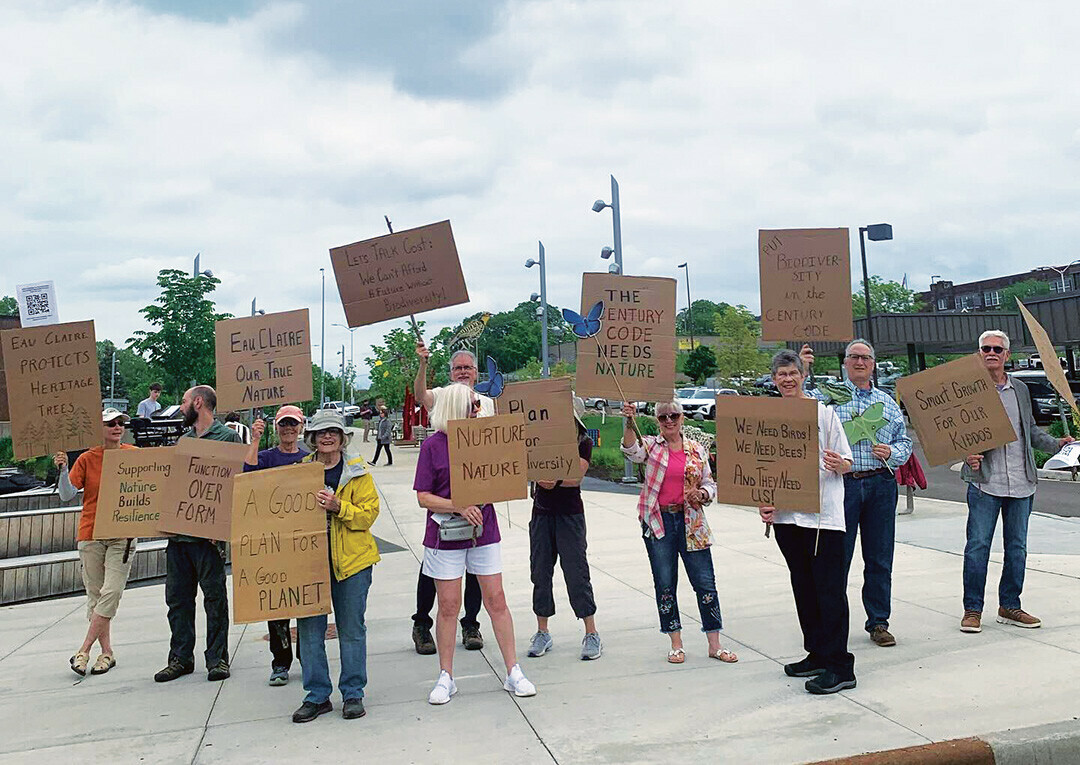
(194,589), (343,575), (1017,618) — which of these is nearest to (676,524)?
(343,575)

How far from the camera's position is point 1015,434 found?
19.9ft

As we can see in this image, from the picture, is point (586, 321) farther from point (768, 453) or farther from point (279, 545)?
point (279, 545)

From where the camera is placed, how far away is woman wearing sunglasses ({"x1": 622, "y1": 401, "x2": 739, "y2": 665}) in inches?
226

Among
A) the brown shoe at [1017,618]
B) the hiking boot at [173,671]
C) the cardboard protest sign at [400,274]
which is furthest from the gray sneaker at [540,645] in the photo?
the brown shoe at [1017,618]

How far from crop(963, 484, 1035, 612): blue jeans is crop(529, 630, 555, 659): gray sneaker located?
293 centimetres

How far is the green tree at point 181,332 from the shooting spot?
21000 mm

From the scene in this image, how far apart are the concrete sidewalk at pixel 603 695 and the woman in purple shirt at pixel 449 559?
18cm

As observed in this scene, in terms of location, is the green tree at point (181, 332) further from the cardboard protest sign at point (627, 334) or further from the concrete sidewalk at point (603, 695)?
the cardboard protest sign at point (627, 334)

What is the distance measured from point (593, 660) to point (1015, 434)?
3.27 metres

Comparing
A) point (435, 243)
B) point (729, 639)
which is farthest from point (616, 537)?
point (435, 243)

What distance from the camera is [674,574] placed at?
576cm

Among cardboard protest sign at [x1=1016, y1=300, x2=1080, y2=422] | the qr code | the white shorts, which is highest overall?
the qr code

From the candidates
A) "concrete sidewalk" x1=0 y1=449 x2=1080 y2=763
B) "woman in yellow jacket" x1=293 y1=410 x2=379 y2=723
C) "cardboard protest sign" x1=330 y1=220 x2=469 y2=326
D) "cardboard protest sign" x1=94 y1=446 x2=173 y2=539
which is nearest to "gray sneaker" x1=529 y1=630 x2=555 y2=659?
"concrete sidewalk" x1=0 y1=449 x2=1080 y2=763

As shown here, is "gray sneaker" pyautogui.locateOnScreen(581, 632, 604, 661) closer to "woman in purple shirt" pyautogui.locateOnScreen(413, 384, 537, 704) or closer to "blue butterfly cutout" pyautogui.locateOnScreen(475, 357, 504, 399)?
"woman in purple shirt" pyautogui.locateOnScreen(413, 384, 537, 704)
